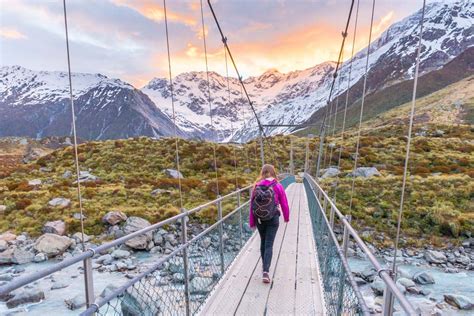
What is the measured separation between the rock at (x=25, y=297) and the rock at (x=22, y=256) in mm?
3322

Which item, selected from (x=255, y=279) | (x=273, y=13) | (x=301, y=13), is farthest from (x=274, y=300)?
(x=273, y=13)

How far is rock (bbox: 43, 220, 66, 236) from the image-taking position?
13.4 meters

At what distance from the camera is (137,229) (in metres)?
12.7

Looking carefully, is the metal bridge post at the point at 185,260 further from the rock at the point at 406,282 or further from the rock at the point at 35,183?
the rock at the point at 35,183

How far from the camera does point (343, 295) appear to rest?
2.90 meters

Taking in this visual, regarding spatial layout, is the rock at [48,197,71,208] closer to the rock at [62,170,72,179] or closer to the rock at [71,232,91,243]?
the rock at [71,232,91,243]

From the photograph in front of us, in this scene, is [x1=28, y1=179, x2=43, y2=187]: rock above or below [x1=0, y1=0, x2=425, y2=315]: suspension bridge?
below

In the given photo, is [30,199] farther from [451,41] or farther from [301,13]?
[451,41]

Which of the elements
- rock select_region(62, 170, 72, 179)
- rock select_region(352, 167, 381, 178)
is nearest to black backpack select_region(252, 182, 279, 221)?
rock select_region(352, 167, 381, 178)

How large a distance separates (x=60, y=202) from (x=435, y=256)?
1529 cm

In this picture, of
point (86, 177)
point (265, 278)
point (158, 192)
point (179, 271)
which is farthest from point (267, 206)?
point (86, 177)

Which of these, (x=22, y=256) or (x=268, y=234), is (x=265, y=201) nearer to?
(x=268, y=234)

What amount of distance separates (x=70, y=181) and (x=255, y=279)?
21487 millimetres

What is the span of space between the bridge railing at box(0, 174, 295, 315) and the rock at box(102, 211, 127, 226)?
874 cm
